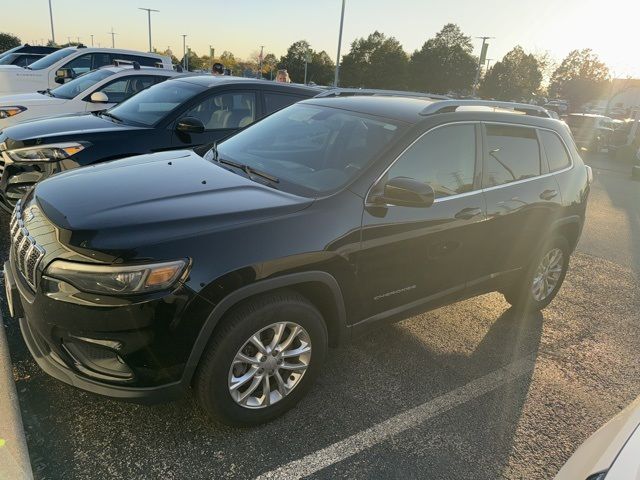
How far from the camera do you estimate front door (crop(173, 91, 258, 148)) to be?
5086 millimetres

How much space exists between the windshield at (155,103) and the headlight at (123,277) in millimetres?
3221

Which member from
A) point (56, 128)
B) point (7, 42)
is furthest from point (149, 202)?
point (7, 42)

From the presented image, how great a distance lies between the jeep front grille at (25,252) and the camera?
222 cm

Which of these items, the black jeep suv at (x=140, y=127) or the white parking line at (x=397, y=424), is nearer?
the white parking line at (x=397, y=424)

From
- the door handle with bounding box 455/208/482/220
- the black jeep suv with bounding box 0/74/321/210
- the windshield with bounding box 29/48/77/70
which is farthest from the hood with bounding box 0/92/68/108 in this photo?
the door handle with bounding box 455/208/482/220

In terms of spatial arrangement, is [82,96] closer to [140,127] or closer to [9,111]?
[9,111]

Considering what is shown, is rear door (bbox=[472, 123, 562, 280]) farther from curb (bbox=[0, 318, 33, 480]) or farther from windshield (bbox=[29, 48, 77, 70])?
windshield (bbox=[29, 48, 77, 70])

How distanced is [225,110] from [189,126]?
0.84 m

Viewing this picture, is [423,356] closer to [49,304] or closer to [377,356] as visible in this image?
[377,356]

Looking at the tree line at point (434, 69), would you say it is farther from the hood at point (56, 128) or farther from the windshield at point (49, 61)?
the hood at point (56, 128)

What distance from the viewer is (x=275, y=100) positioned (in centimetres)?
577

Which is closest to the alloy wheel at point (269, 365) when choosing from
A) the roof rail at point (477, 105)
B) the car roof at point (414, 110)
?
the car roof at point (414, 110)

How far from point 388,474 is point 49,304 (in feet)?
5.95

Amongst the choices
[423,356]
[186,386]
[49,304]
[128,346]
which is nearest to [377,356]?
[423,356]
